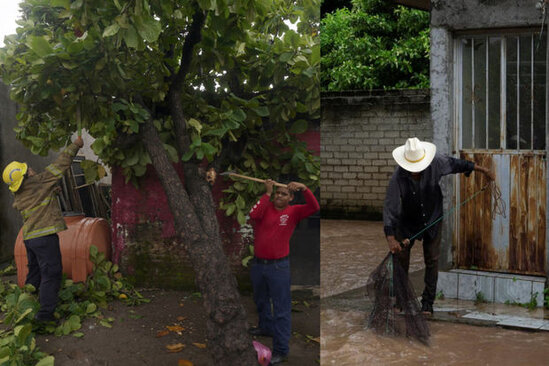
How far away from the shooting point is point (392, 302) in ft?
16.2

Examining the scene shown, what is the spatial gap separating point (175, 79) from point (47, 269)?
1.79 meters

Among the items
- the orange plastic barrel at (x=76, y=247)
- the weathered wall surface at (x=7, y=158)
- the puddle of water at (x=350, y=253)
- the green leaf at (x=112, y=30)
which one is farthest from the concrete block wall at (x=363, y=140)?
the green leaf at (x=112, y=30)

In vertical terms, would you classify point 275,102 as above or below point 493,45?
below

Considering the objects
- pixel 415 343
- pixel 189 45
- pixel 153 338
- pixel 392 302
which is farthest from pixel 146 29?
pixel 415 343

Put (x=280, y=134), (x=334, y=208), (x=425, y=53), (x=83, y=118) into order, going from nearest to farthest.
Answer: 1. (x=83, y=118)
2. (x=280, y=134)
3. (x=334, y=208)
4. (x=425, y=53)

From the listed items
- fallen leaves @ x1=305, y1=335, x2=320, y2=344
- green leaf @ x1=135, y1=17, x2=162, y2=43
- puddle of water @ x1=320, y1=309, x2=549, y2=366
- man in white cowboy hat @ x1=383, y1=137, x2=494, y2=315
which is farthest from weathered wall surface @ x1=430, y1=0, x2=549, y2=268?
green leaf @ x1=135, y1=17, x2=162, y2=43

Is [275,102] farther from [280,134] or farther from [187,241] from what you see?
[187,241]

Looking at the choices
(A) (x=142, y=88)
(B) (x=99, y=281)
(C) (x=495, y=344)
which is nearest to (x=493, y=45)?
(C) (x=495, y=344)

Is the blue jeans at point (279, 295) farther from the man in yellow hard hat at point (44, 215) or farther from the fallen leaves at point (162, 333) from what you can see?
the man in yellow hard hat at point (44, 215)

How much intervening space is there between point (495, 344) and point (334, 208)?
694cm

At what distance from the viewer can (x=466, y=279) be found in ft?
18.8

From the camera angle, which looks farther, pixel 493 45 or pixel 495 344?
pixel 493 45

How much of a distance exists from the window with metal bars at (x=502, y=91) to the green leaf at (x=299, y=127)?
150cm

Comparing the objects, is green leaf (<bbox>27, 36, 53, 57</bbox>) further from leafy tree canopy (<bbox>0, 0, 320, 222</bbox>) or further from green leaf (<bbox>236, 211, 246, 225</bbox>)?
green leaf (<bbox>236, 211, 246, 225</bbox>)
